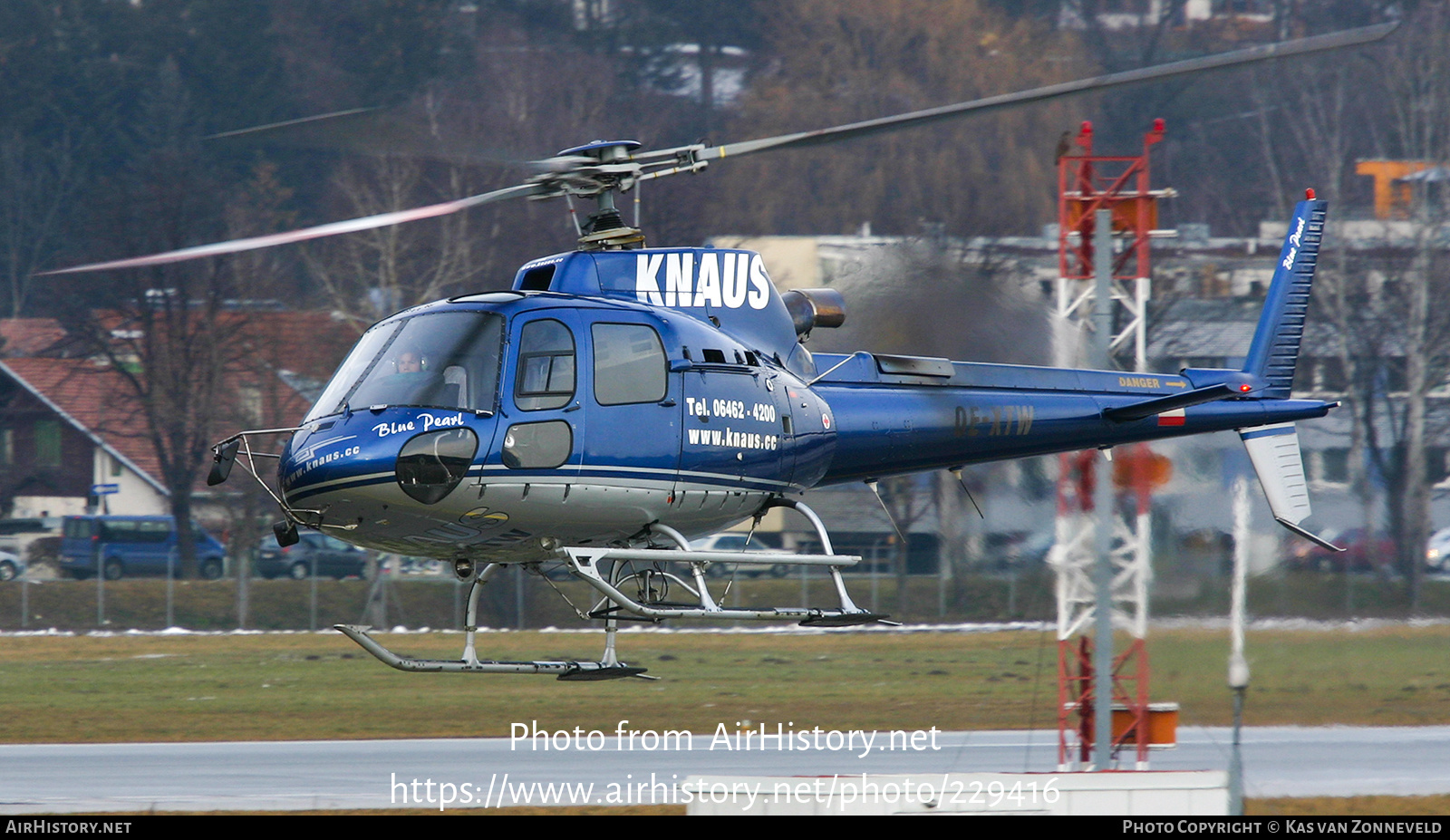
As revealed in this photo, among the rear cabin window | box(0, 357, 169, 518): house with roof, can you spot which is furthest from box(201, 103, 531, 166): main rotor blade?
box(0, 357, 169, 518): house with roof

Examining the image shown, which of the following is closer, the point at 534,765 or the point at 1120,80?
the point at 1120,80

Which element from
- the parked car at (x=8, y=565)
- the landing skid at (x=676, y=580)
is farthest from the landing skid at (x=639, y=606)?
the parked car at (x=8, y=565)

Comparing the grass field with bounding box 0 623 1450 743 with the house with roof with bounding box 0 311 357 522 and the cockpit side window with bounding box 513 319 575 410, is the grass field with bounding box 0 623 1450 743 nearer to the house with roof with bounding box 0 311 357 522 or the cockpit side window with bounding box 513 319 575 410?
the house with roof with bounding box 0 311 357 522

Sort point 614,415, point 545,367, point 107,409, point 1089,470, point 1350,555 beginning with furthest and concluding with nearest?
point 107,409 < point 1350,555 < point 1089,470 < point 614,415 < point 545,367

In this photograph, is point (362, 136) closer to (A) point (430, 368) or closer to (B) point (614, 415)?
(A) point (430, 368)

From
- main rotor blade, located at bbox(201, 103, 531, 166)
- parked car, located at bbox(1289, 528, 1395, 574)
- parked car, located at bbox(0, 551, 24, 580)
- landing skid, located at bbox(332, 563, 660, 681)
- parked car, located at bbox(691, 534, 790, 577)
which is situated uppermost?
main rotor blade, located at bbox(201, 103, 531, 166)

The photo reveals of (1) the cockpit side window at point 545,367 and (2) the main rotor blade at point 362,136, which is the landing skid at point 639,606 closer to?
(1) the cockpit side window at point 545,367

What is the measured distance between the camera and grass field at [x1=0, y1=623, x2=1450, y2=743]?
66.0 feet

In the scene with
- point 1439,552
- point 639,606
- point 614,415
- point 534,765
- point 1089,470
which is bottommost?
point 534,765

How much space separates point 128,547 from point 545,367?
32771mm

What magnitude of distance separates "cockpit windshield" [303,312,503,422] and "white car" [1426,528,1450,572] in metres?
25.1

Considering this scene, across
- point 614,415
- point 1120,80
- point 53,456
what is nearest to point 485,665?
point 614,415

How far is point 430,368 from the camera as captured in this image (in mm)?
11016
